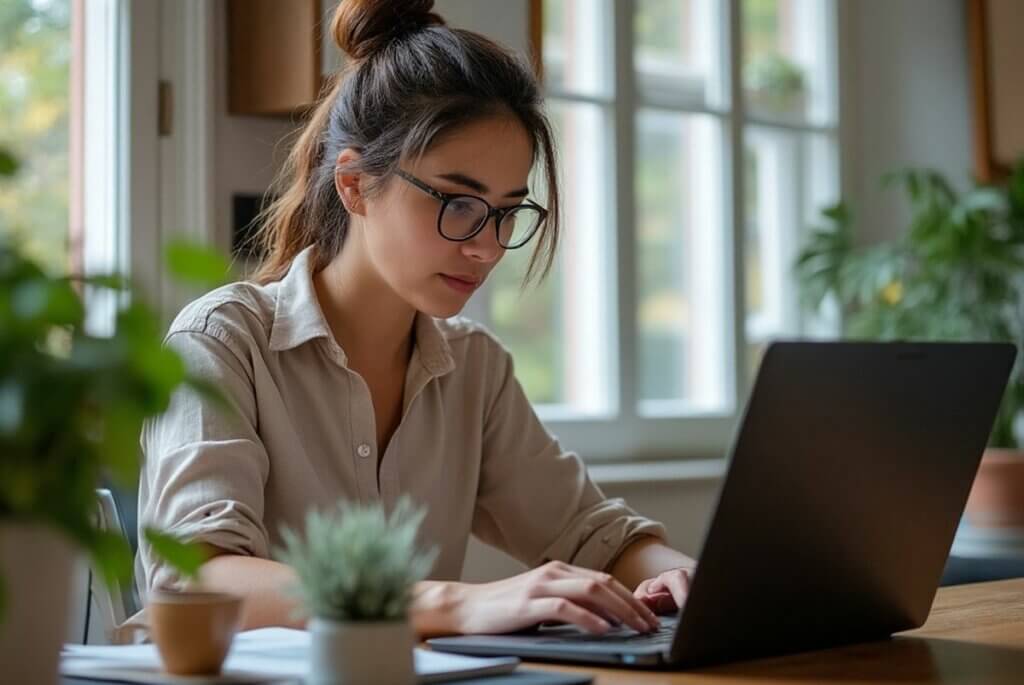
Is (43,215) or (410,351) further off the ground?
(43,215)

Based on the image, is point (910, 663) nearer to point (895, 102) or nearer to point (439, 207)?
point (439, 207)

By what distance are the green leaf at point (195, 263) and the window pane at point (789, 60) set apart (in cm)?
316

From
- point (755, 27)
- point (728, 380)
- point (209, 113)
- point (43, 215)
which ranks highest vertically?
point (755, 27)

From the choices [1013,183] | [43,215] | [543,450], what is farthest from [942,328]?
[43,215]

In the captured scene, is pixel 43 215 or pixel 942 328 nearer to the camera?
pixel 43 215

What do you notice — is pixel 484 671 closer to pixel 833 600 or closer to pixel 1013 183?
pixel 833 600

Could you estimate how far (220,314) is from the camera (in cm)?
169

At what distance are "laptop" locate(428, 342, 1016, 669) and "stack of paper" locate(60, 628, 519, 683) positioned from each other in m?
0.11

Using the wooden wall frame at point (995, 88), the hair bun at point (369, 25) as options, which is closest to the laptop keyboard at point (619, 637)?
the hair bun at point (369, 25)

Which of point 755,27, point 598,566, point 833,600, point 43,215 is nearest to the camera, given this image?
point 833,600

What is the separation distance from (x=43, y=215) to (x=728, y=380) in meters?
1.79

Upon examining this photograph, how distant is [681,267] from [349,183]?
1885 millimetres

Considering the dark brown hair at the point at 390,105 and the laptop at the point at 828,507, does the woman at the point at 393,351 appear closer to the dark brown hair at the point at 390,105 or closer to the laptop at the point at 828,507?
the dark brown hair at the point at 390,105

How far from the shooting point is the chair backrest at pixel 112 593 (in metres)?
1.66
